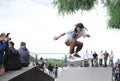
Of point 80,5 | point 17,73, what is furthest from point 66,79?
point 80,5

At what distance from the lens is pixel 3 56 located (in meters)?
13.3

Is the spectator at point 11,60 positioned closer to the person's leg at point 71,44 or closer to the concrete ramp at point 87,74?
the person's leg at point 71,44

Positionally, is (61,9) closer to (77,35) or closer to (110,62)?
(110,62)

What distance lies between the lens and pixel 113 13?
31.0 metres

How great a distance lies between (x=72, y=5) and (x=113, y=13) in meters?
4.15

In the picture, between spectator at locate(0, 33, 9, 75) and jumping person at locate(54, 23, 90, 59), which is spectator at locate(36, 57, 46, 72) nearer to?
jumping person at locate(54, 23, 90, 59)

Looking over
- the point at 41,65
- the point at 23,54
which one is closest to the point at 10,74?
the point at 23,54

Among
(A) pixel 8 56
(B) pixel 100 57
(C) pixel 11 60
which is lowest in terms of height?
(C) pixel 11 60

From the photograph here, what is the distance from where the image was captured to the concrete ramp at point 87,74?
49.1ft

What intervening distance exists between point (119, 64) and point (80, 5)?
175 inches

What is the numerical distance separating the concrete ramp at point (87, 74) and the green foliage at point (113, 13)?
13.1 metres

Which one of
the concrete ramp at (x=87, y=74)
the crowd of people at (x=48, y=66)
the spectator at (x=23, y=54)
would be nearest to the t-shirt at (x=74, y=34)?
the concrete ramp at (x=87, y=74)

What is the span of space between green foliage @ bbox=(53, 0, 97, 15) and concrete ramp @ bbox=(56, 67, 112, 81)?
12602 mm

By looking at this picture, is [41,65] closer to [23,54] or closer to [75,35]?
[23,54]
